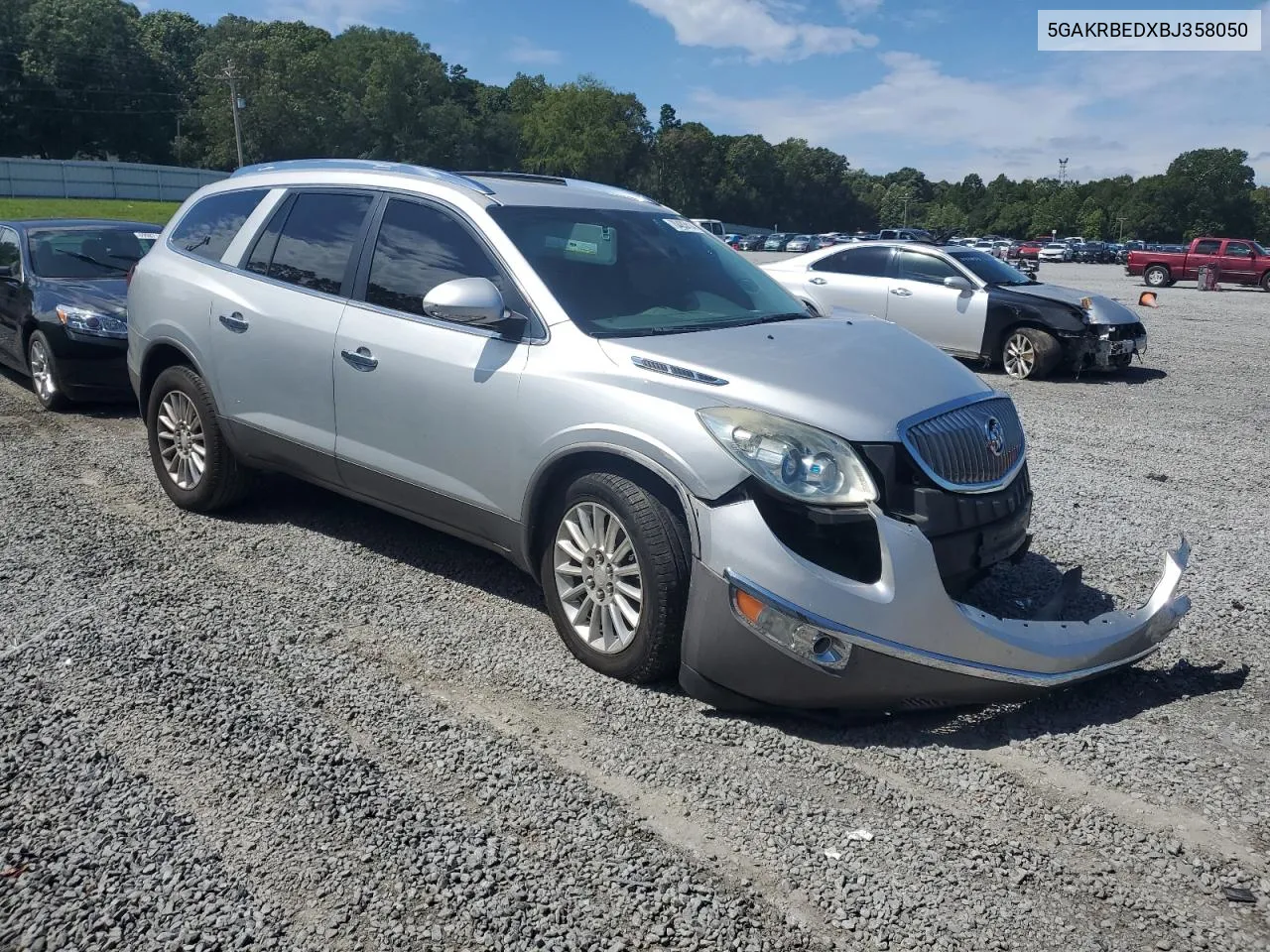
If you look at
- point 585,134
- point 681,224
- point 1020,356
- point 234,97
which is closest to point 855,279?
point 1020,356

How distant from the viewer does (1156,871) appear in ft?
9.30

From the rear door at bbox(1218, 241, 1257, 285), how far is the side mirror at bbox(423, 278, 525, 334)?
1468 inches

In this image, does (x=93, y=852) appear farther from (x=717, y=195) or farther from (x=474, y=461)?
(x=717, y=195)

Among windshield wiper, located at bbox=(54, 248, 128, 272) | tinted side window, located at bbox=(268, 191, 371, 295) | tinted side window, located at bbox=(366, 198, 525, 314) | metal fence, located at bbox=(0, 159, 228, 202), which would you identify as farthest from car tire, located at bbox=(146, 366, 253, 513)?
metal fence, located at bbox=(0, 159, 228, 202)

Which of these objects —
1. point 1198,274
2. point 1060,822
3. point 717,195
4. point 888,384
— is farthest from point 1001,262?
point 717,195

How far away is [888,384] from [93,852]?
2.97 m

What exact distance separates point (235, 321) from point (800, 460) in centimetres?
331

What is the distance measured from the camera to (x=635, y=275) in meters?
4.64

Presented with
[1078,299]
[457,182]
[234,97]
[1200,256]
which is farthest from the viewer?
[234,97]

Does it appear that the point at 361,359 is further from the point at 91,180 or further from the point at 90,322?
the point at 91,180

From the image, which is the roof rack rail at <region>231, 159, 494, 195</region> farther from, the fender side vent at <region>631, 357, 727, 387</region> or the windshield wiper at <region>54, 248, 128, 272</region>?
the windshield wiper at <region>54, 248, 128, 272</region>

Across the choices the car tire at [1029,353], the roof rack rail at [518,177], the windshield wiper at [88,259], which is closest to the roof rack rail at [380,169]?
the roof rack rail at [518,177]

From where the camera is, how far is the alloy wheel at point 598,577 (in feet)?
12.5

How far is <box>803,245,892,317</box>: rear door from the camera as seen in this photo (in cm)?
1343
